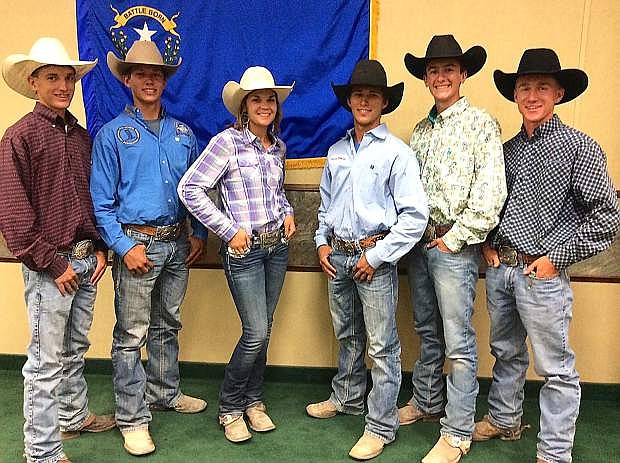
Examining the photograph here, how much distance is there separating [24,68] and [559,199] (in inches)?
88.1

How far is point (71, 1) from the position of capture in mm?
3072

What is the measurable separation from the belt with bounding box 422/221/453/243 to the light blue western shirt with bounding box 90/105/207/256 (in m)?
1.12

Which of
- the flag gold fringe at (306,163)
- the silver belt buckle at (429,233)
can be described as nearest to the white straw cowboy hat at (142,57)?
the flag gold fringe at (306,163)

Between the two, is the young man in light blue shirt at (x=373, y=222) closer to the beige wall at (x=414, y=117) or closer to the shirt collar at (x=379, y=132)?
the shirt collar at (x=379, y=132)

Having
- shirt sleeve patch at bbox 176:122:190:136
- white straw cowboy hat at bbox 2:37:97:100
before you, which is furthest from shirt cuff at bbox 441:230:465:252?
white straw cowboy hat at bbox 2:37:97:100

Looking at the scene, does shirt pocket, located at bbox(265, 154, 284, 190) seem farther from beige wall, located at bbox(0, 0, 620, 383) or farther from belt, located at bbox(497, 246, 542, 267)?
belt, located at bbox(497, 246, 542, 267)

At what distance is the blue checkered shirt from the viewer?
7.17 ft

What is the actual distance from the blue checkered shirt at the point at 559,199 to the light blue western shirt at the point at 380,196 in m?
0.38

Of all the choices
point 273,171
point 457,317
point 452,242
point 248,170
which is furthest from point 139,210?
point 457,317

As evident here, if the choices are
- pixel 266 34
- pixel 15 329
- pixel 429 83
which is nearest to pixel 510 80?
pixel 429 83

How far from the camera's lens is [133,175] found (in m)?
2.48

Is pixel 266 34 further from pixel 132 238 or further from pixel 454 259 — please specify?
pixel 454 259

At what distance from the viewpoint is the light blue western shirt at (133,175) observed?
96.0 inches

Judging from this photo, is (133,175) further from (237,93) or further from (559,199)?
(559,199)
